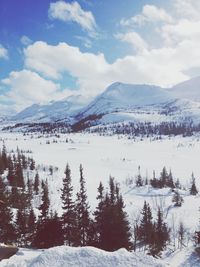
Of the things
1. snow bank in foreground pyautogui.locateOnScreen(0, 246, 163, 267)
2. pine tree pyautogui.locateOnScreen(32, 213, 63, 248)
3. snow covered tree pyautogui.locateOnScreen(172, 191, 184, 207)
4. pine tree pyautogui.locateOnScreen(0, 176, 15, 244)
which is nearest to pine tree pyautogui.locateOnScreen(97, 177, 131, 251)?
pine tree pyautogui.locateOnScreen(32, 213, 63, 248)

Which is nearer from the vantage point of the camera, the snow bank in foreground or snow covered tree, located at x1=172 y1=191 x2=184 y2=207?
the snow bank in foreground

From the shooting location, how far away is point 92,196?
16488 centimetres

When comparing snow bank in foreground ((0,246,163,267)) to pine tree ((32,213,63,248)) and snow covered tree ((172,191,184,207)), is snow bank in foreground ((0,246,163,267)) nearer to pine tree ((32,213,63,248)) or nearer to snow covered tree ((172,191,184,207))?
pine tree ((32,213,63,248))

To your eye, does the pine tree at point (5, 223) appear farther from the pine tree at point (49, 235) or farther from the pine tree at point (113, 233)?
the pine tree at point (113, 233)

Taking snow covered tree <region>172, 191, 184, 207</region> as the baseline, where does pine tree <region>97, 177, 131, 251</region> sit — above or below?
above

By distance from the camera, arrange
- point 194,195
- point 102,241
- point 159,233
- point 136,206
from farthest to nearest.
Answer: point 194,195 < point 136,206 < point 159,233 < point 102,241

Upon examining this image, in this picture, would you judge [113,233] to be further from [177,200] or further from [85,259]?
[177,200]

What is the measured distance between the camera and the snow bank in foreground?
32719mm

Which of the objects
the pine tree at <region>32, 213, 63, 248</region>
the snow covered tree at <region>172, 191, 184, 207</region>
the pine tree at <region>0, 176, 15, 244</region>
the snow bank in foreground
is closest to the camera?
the snow bank in foreground

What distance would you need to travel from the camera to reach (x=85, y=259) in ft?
111

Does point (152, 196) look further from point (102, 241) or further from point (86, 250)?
point (86, 250)

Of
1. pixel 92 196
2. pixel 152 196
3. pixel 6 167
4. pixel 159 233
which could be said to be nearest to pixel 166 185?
pixel 152 196

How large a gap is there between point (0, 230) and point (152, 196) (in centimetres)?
10466

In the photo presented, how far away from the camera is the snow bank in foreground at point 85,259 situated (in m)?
32.7
